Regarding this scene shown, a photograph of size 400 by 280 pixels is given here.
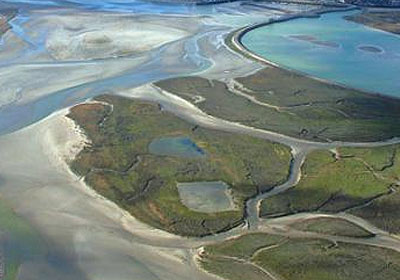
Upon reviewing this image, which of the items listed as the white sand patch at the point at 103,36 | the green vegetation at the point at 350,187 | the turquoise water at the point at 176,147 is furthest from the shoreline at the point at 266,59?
the turquoise water at the point at 176,147

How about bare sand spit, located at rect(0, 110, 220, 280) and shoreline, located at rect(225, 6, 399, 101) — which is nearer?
bare sand spit, located at rect(0, 110, 220, 280)

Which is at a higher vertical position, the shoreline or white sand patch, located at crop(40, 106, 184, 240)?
the shoreline

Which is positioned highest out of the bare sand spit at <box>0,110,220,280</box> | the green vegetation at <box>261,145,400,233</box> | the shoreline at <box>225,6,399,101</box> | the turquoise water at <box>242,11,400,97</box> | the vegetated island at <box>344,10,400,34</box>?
the shoreline at <box>225,6,399,101</box>

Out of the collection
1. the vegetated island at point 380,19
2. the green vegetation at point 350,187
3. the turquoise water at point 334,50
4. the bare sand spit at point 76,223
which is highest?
the vegetated island at point 380,19

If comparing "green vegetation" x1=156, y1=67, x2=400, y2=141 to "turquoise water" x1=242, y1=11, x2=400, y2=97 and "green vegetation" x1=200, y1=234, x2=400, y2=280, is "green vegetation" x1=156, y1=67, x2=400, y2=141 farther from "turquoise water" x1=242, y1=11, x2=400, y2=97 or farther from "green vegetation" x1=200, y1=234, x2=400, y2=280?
"green vegetation" x1=200, y1=234, x2=400, y2=280

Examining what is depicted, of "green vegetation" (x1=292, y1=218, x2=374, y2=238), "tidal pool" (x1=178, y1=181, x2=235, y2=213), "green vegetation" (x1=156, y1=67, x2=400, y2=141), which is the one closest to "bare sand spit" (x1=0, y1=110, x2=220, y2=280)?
"tidal pool" (x1=178, y1=181, x2=235, y2=213)

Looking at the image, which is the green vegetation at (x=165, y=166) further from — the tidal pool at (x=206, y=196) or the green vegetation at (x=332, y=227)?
the green vegetation at (x=332, y=227)

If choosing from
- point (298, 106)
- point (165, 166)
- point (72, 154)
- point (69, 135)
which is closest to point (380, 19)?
point (298, 106)
